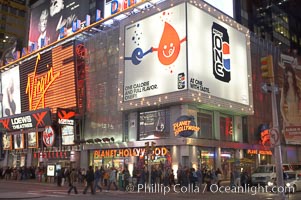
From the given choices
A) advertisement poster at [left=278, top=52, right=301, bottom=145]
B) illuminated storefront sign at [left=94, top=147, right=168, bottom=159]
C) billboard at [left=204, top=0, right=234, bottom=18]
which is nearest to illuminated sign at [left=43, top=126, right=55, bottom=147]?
illuminated storefront sign at [left=94, top=147, right=168, bottom=159]

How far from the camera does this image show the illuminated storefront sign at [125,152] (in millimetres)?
38812

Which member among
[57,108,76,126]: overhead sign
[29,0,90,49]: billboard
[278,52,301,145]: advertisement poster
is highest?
[29,0,90,49]: billboard

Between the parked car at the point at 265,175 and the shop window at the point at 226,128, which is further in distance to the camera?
the shop window at the point at 226,128

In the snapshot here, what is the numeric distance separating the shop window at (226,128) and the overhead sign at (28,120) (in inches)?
842

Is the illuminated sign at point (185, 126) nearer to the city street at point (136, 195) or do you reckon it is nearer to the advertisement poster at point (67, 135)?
the city street at point (136, 195)

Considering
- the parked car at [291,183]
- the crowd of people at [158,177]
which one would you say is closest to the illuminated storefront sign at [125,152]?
the crowd of people at [158,177]

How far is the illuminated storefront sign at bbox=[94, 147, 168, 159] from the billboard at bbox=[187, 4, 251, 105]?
24.0 ft

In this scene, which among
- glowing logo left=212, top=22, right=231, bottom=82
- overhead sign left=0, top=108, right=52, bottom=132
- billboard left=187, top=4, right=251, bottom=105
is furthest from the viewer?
overhead sign left=0, top=108, right=52, bottom=132

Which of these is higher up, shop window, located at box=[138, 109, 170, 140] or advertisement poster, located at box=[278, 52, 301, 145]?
advertisement poster, located at box=[278, 52, 301, 145]

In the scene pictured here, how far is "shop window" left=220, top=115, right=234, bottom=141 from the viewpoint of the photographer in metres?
43.5

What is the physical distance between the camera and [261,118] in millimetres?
50281

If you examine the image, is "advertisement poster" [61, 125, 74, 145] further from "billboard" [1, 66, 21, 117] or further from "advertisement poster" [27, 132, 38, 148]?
"billboard" [1, 66, 21, 117]

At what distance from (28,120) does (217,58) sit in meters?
27.0

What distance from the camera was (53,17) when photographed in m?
70.4
